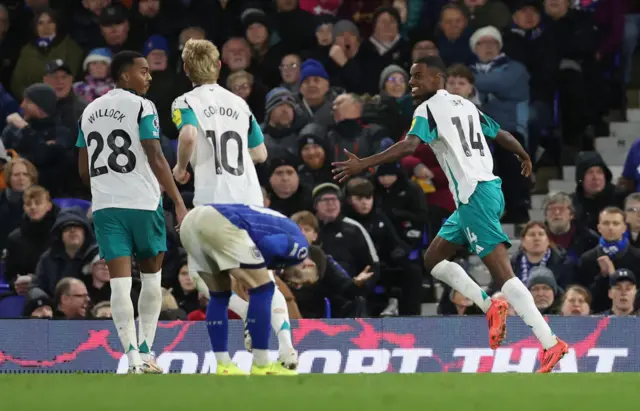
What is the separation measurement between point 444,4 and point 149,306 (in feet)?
28.6

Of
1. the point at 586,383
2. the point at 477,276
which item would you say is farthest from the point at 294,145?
the point at 586,383

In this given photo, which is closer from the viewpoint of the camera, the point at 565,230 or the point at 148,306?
the point at 148,306

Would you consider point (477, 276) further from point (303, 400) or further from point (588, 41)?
point (303, 400)

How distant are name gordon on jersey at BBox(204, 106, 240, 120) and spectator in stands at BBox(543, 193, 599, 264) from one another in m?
5.63

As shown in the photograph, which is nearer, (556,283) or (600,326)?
(600,326)

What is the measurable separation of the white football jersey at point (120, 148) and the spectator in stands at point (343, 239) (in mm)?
3863

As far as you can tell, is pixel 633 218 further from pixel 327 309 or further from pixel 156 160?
pixel 156 160

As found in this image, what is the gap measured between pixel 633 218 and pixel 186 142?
20.2 ft

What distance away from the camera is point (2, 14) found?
19.4 meters

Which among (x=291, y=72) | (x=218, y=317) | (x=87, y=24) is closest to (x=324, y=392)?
(x=218, y=317)

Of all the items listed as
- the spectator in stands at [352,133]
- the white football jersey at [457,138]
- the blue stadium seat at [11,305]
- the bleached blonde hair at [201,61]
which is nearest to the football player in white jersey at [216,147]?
the bleached blonde hair at [201,61]

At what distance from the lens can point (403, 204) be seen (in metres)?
15.7

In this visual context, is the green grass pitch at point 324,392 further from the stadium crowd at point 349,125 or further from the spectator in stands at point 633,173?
the spectator in stands at point 633,173

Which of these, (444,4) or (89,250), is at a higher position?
(444,4)
